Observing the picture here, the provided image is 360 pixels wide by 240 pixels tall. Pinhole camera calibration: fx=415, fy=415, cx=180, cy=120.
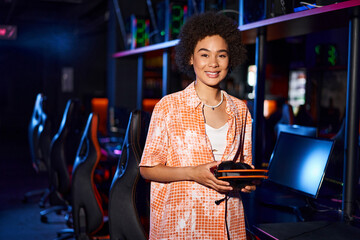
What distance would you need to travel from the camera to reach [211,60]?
1604 millimetres

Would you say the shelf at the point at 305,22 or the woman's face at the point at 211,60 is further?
the shelf at the point at 305,22

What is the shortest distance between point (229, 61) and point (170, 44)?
3.13 metres

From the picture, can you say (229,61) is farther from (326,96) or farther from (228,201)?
(326,96)

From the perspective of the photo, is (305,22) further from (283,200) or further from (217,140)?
(217,140)

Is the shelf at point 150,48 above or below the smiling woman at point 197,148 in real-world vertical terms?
above

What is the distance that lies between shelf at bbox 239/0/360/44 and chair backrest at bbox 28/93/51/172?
2629mm

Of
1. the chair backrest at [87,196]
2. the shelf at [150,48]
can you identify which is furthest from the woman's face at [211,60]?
the shelf at [150,48]

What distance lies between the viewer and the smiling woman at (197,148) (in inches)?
60.8

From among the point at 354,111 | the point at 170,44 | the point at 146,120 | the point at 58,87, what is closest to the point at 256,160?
the point at 354,111

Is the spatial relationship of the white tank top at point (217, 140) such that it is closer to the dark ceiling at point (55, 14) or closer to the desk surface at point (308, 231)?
the desk surface at point (308, 231)

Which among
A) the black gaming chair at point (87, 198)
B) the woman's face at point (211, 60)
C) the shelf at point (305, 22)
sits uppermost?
the shelf at point (305, 22)

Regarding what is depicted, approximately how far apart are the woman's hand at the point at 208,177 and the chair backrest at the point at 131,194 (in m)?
0.73

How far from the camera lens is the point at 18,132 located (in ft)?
45.9

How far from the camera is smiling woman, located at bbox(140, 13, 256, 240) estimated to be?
1545mm
